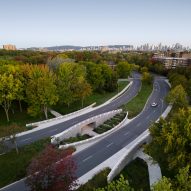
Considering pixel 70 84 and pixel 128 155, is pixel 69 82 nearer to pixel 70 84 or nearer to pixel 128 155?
pixel 70 84

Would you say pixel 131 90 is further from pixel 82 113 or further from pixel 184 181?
pixel 184 181

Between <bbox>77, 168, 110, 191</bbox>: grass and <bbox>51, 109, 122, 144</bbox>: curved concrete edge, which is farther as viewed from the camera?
<bbox>51, 109, 122, 144</bbox>: curved concrete edge

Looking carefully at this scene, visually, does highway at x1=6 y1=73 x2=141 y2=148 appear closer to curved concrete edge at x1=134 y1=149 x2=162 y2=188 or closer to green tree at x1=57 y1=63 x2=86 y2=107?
green tree at x1=57 y1=63 x2=86 y2=107

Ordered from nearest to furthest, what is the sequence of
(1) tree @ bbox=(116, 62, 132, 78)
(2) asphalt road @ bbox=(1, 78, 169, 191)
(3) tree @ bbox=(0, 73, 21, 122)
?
(2) asphalt road @ bbox=(1, 78, 169, 191) < (3) tree @ bbox=(0, 73, 21, 122) < (1) tree @ bbox=(116, 62, 132, 78)

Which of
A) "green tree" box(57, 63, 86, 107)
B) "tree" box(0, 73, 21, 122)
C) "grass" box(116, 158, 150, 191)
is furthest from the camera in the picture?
"green tree" box(57, 63, 86, 107)

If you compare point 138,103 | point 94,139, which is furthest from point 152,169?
point 138,103

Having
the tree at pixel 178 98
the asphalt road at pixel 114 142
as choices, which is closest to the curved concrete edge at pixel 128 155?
the asphalt road at pixel 114 142

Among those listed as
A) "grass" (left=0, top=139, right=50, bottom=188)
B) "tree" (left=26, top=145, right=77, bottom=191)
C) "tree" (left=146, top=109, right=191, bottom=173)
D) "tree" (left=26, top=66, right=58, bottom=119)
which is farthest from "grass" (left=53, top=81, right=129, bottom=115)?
"tree" (left=26, top=145, right=77, bottom=191)

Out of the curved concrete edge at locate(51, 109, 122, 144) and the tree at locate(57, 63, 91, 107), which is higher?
the tree at locate(57, 63, 91, 107)

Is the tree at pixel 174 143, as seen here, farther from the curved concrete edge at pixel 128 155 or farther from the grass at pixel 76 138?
the grass at pixel 76 138
